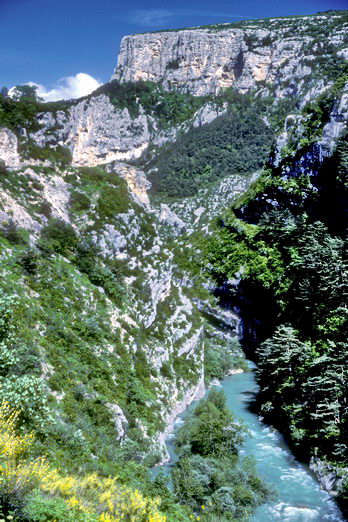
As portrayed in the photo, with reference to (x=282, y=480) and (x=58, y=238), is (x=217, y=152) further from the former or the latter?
(x=282, y=480)

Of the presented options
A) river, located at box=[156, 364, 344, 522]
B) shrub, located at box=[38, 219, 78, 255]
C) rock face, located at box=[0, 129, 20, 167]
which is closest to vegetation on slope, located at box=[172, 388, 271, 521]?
river, located at box=[156, 364, 344, 522]

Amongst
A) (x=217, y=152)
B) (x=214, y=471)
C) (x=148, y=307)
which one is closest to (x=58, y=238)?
(x=148, y=307)

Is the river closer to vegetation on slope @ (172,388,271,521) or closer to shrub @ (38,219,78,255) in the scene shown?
vegetation on slope @ (172,388,271,521)

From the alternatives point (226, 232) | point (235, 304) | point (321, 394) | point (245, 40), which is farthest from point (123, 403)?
point (245, 40)

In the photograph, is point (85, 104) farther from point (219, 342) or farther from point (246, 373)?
point (246, 373)

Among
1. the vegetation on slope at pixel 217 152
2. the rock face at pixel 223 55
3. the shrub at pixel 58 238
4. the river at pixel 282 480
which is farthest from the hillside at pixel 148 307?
the rock face at pixel 223 55
